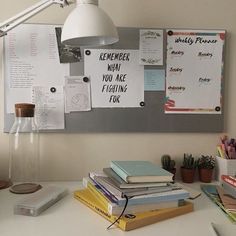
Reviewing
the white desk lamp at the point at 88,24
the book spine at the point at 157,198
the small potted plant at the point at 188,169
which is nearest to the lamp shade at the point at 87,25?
the white desk lamp at the point at 88,24

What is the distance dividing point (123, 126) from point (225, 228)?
1.79 ft

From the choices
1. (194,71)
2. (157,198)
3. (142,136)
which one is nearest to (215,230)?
(157,198)

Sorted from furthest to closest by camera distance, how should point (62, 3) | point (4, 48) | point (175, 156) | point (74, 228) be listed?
point (175, 156) → point (4, 48) → point (62, 3) → point (74, 228)

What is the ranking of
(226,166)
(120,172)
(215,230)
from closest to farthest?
(215,230)
(120,172)
(226,166)

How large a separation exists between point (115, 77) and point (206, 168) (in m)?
0.51

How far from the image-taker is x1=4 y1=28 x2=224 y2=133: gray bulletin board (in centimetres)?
117

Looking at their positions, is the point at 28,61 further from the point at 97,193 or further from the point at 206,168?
the point at 206,168

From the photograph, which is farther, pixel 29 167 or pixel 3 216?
pixel 29 167

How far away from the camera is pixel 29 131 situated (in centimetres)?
115

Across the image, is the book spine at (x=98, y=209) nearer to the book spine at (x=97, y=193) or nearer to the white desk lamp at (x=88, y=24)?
the book spine at (x=97, y=193)

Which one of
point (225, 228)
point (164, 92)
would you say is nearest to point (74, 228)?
point (225, 228)

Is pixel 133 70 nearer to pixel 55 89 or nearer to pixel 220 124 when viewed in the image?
pixel 55 89

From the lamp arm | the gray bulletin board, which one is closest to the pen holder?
the gray bulletin board

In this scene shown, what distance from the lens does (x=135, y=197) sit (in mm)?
812
